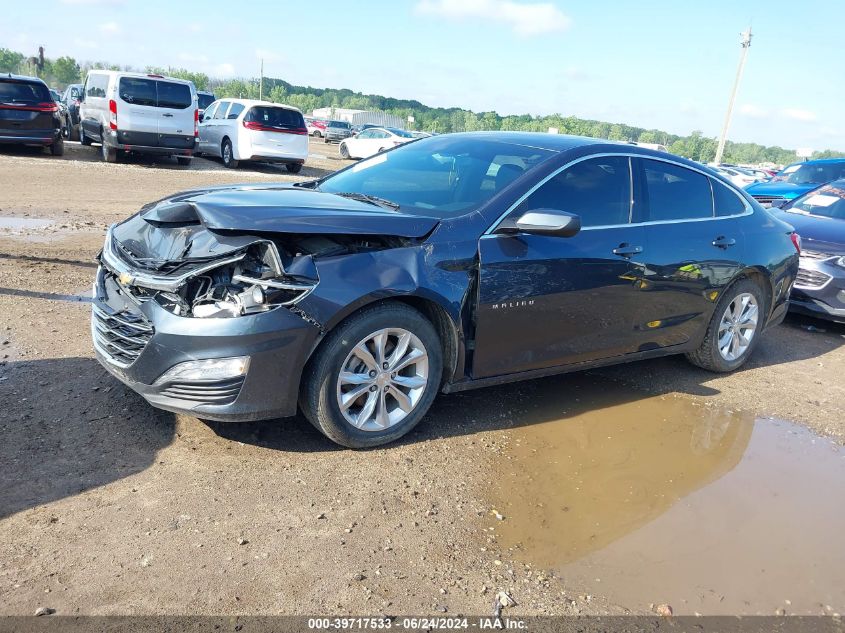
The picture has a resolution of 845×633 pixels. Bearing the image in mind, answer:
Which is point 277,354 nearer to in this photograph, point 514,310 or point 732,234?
point 514,310

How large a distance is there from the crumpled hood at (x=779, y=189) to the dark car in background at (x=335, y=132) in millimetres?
32731

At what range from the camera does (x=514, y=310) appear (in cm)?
419

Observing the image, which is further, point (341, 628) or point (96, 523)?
point (96, 523)

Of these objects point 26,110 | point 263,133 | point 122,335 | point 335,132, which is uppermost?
Answer: point 26,110

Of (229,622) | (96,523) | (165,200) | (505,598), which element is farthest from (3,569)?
(165,200)

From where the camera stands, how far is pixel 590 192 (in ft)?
15.3

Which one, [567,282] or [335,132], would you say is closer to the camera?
[567,282]

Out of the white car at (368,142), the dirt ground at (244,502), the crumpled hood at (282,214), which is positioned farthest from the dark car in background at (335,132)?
the crumpled hood at (282,214)

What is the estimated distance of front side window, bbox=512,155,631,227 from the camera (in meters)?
4.41

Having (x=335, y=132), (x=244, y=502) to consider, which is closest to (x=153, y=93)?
(x=244, y=502)

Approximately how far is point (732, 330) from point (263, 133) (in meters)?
15.1

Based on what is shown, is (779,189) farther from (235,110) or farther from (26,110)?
(26,110)

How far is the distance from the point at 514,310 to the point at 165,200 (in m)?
2.21

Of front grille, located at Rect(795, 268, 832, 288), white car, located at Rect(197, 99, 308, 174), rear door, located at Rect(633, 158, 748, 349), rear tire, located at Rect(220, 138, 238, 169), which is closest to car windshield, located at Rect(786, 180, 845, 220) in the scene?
front grille, located at Rect(795, 268, 832, 288)
